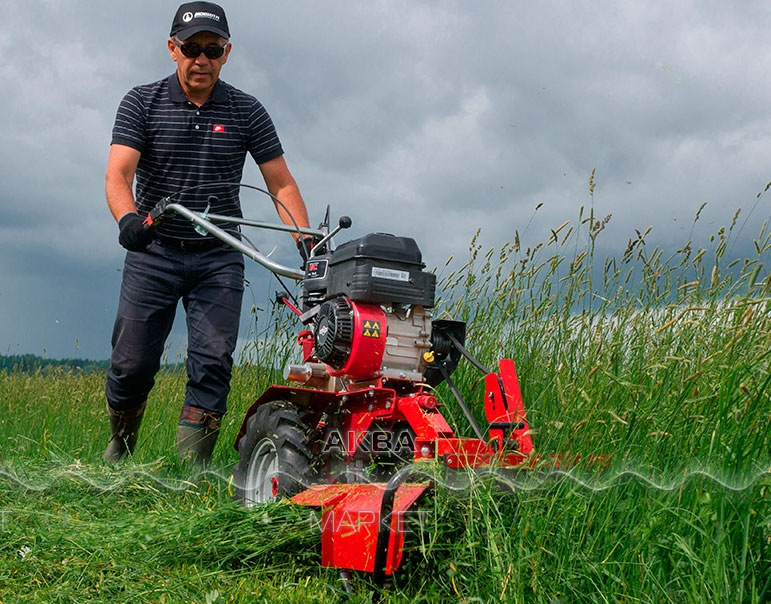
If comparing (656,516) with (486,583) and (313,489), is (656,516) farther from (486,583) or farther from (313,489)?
(313,489)

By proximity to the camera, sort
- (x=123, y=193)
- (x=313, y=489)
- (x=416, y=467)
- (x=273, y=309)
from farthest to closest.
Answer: (x=273, y=309), (x=123, y=193), (x=313, y=489), (x=416, y=467)

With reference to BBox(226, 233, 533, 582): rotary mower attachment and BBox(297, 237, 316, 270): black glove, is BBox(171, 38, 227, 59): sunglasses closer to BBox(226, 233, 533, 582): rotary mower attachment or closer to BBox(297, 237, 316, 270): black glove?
BBox(297, 237, 316, 270): black glove

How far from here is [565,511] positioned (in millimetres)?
2660

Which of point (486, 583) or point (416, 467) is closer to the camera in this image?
point (486, 583)

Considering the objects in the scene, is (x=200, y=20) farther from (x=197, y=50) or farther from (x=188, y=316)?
(x=188, y=316)

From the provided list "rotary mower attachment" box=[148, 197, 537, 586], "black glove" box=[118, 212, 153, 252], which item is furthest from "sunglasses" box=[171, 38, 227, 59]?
"rotary mower attachment" box=[148, 197, 537, 586]

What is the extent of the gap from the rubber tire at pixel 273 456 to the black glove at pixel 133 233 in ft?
3.46

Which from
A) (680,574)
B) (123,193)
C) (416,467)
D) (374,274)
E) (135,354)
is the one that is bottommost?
(680,574)

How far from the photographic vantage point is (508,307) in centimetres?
507

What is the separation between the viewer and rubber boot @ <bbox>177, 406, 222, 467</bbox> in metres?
4.66

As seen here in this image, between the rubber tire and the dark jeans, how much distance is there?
0.76m

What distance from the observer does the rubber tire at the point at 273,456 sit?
3516 mm

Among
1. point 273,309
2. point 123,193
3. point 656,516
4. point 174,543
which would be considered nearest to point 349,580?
point 174,543

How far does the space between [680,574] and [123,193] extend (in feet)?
11.5
